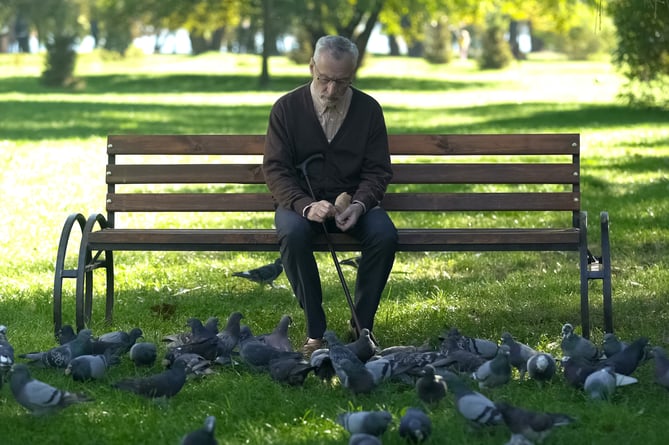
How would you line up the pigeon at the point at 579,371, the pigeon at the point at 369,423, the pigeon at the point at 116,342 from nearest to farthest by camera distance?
1. the pigeon at the point at 369,423
2. the pigeon at the point at 579,371
3. the pigeon at the point at 116,342

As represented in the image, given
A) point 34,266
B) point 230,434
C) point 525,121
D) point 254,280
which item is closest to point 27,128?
point 525,121

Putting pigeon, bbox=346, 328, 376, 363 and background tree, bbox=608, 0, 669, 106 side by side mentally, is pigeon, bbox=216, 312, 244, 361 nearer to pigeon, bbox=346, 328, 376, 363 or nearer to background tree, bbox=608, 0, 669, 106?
pigeon, bbox=346, 328, 376, 363

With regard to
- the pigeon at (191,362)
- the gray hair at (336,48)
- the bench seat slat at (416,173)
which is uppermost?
the gray hair at (336,48)

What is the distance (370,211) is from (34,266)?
3518 mm

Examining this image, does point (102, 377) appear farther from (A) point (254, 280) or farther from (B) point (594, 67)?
(B) point (594, 67)

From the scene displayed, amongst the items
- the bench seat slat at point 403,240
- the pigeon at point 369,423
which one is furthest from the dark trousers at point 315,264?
the pigeon at point 369,423

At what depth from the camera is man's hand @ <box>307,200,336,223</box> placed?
6141mm

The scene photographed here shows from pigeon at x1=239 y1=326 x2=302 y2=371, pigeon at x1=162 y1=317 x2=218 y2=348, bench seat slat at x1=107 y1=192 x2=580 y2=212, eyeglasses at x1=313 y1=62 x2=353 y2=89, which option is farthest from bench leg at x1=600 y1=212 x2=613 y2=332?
pigeon at x1=162 y1=317 x2=218 y2=348

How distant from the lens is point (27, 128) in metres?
22.4

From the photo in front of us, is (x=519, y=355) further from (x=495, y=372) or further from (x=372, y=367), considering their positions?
(x=372, y=367)

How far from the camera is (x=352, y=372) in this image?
16.7 feet

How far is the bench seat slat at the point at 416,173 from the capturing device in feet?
22.6

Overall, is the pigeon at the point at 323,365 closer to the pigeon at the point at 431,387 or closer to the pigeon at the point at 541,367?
the pigeon at the point at 431,387

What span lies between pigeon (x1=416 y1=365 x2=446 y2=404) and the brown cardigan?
1665mm
